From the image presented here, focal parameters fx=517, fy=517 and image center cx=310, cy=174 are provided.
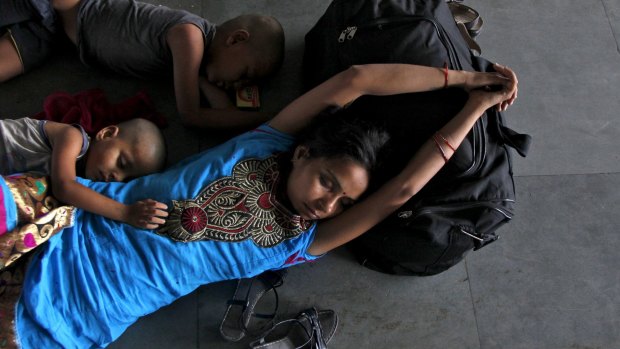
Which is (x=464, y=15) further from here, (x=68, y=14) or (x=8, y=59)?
(x=8, y=59)

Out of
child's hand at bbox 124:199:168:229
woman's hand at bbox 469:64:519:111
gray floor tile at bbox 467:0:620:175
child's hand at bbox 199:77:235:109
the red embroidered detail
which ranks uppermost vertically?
woman's hand at bbox 469:64:519:111

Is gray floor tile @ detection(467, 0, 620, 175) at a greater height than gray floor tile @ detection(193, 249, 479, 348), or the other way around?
gray floor tile @ detection(467, 0, 620, 175)

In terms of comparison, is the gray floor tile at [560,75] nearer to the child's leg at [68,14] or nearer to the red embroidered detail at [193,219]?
the red embroidered detail at [193,219]

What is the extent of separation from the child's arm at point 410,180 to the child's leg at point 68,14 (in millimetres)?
896

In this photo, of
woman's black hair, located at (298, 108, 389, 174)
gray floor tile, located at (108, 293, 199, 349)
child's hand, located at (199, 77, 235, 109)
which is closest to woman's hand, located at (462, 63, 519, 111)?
woman's black hair, located at (298, 108, 389, 174)

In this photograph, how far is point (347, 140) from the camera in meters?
1.16

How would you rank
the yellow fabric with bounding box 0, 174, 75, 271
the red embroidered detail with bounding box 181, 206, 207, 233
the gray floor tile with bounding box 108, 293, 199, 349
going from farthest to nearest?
the gray floor tile with bounding box 108, 293, 199, 349 → the red embroidered detail with bounding box 181, 206, 207, 233 → the yellow fabric with bounding box 0, 174, 75, 271

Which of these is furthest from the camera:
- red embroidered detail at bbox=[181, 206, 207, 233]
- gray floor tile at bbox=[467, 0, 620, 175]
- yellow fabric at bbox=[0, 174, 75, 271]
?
gray floor tile at bbox=[467, 0, 620, 175]

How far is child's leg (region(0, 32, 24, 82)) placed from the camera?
143cm

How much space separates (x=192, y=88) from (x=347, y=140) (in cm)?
50

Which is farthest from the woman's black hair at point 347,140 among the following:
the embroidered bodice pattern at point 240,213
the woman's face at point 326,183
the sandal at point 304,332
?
the sandal at point 304,332

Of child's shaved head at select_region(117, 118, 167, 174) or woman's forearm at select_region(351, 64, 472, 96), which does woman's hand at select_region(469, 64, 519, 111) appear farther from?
child's shaved head at select_region(117, 118, 167, 174)

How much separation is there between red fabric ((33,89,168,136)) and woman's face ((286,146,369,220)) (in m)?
0.56

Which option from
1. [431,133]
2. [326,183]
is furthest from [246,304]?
[431,133]
